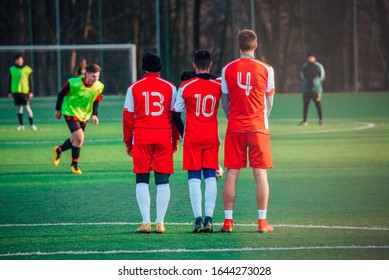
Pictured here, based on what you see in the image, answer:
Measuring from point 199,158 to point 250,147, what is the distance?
532mm

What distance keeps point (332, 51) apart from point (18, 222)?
3275 cm

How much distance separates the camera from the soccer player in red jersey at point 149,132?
9.14 meters

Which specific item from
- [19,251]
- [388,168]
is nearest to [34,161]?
[388,168]

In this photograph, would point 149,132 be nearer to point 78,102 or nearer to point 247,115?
point 247,115

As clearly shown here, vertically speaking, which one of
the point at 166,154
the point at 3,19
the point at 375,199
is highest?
the point at 3,19

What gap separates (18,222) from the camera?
10031mm

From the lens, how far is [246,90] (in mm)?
8953

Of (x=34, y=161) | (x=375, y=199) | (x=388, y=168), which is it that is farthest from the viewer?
(x=34, y=161)

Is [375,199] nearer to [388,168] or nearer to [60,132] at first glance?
[388,168]

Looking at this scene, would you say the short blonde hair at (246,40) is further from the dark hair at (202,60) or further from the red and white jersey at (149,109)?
the red and white jersey at (149,109)

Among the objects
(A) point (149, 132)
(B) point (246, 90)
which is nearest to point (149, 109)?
(A) point (149, 132)

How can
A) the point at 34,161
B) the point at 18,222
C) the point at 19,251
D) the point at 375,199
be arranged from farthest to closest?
the point at 34,161 < the point at 375,199 < the point at 18,222 < the point at 19,251

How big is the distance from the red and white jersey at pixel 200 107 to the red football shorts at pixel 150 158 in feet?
0.78

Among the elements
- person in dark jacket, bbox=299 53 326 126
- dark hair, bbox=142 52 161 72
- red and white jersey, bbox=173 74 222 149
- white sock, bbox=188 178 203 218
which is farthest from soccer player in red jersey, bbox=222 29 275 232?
person in dark jacket, bbox=299 53 326 126
